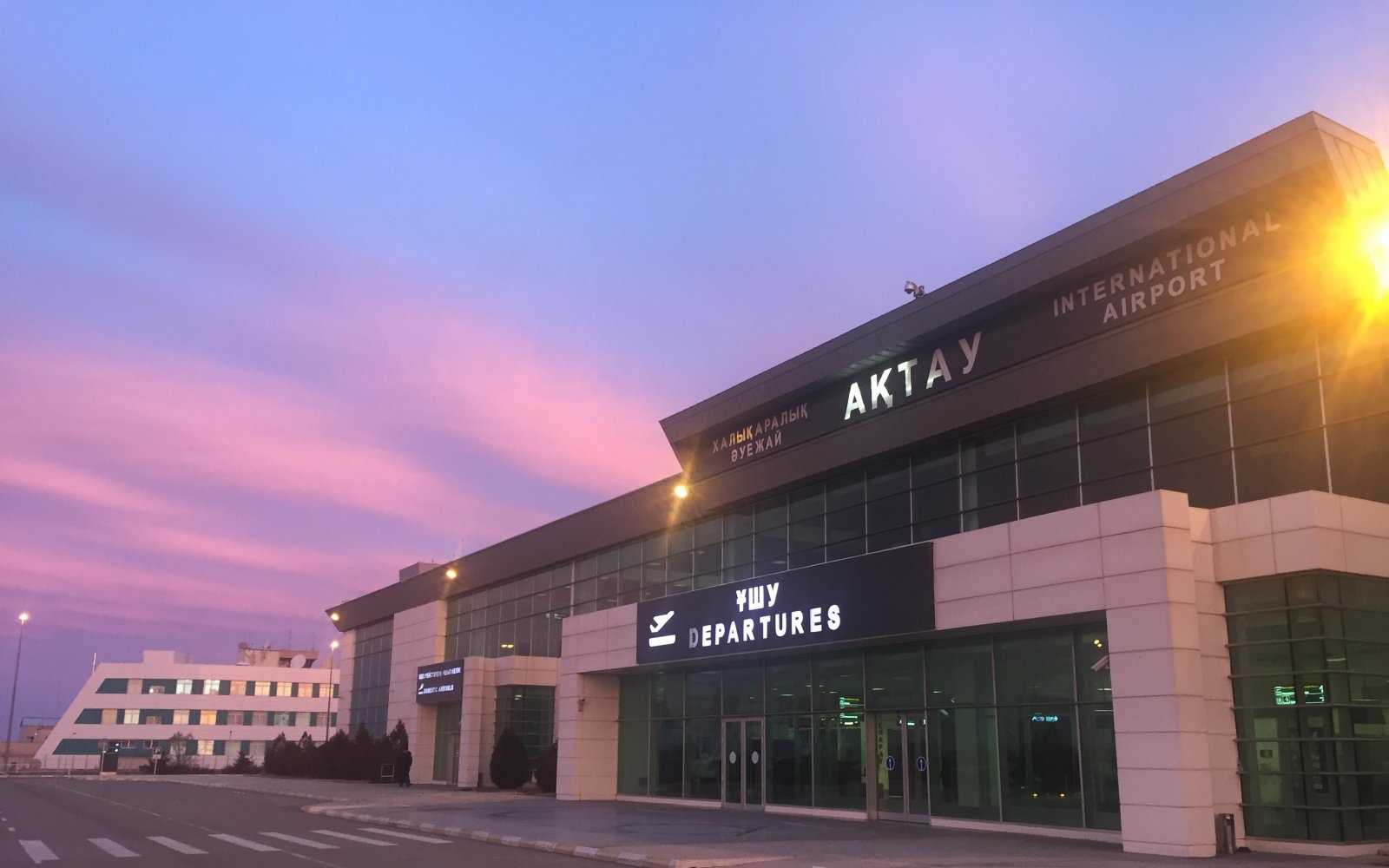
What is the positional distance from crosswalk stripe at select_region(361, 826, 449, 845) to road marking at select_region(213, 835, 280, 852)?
304 centimetres

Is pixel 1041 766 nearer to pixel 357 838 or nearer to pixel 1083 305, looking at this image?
pixel 1083 305

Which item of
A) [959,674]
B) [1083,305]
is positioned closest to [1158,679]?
[959,674]

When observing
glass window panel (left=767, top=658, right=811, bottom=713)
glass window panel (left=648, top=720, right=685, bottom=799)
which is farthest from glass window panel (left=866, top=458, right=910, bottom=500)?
glass window panel (left=648, top=720, right=685, bottom=799)

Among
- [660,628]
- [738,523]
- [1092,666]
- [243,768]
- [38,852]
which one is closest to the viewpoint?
[38,852]

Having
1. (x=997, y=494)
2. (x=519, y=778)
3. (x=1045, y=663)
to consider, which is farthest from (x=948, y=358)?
(x=519, y=778)

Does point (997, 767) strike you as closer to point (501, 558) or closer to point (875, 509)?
point (875, 509)

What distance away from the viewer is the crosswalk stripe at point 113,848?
2038 cm

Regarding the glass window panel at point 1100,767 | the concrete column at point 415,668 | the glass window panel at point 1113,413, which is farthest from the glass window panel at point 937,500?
the concrete column at point 415,668

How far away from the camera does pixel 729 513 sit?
3669cm

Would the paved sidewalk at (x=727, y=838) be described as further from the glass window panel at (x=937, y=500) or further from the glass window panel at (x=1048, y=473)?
the glass window panel at (x=1048, y=473)

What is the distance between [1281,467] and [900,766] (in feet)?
36.0

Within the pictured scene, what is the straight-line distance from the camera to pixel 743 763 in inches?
1283

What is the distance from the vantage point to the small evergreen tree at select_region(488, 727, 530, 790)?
4475cm

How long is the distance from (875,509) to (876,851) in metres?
12.2
